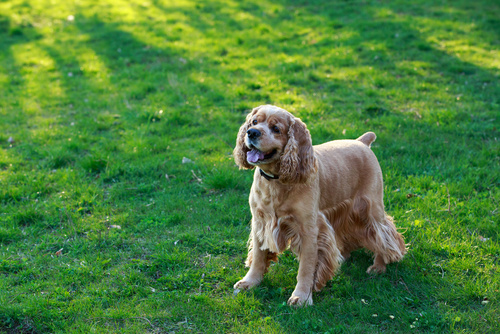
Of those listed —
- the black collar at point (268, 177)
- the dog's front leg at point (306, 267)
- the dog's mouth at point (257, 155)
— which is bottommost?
the dog's front leg at point (306, 267)

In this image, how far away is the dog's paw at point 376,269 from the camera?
4.75 m

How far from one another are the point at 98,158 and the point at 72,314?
125 inches

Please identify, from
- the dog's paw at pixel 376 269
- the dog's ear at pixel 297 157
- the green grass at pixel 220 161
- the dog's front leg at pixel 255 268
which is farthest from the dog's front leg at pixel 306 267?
the dog's paw at pixel 376 269

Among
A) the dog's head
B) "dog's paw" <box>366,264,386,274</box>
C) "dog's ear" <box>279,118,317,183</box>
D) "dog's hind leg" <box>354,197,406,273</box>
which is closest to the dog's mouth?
the dog's head

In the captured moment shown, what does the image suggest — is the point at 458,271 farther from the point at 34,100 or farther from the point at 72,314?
the point at 34,100

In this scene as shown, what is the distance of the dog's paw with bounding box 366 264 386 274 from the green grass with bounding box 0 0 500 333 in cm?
9

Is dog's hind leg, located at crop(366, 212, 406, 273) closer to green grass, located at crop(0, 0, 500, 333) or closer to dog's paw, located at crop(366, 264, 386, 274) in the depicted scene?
dog's paw, located at crop(366, 264, 386, 274)

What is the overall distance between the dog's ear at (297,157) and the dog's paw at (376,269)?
137cm

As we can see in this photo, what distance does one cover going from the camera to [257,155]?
412cm

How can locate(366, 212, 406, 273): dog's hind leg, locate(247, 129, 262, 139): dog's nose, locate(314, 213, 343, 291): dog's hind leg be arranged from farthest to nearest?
locate(366, 212, 406, 273): dog's hind leg → locate(314, 213, 343, 291): dog's hind leg → locate(247, 129, 262, 139): dog's nose

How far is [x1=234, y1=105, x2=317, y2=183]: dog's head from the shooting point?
13.3ft

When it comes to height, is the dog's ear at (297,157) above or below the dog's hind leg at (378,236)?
above

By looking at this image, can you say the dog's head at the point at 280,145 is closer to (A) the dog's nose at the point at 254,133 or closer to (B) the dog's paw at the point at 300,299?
(A) the dog's nose at the point at 254,133

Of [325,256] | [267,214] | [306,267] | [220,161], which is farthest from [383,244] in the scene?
[220,161]
